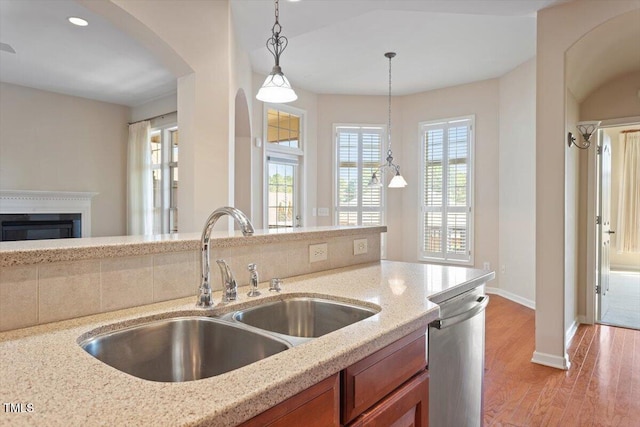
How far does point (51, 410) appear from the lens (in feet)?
1.99

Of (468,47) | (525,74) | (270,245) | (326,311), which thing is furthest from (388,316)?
(525,74)

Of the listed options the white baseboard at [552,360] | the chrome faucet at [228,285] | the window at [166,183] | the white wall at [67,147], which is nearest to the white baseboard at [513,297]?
the white baseboard at [552,360]

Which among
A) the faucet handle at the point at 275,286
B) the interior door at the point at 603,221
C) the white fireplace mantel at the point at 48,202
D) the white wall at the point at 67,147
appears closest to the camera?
the faucet handle at the point at 275,286

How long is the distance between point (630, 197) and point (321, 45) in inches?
260

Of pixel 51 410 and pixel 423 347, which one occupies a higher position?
pixel 51 410

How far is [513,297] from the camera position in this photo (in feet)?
16.1

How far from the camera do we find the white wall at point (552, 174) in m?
2.88

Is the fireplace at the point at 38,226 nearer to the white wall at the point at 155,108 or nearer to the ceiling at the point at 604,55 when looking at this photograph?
the white wall at the point at 155,108

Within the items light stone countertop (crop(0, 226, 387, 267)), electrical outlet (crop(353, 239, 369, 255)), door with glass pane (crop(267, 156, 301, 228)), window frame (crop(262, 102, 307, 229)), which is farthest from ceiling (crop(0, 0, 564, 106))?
light stone countertop (crop(0, 226, 387, 267))

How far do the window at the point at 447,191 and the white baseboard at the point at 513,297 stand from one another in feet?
1.60

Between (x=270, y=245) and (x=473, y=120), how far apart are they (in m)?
4.74

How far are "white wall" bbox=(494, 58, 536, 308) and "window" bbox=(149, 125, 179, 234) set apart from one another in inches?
182

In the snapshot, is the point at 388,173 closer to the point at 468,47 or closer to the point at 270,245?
the point at 468,47

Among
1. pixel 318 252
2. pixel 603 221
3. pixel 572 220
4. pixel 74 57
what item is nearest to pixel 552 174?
pixel 572 220
